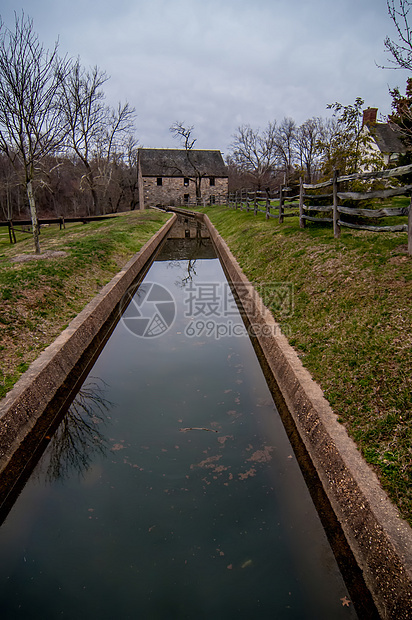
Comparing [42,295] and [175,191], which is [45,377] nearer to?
[42,295]

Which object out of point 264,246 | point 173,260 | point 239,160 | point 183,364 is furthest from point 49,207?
point 183,364

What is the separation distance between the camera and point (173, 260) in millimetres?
13742

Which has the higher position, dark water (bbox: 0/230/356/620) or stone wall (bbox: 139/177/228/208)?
stone wall (bbox: 139/177/228/208)

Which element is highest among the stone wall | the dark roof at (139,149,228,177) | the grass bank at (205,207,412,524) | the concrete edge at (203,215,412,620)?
the dark roof at (139,149,228,177)

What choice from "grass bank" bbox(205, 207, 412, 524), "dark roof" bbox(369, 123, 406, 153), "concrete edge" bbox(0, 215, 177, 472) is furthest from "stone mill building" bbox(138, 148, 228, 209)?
"concrete edge" bbox(0, 215, 177, 472)

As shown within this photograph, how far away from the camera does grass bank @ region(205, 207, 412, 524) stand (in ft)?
9.72

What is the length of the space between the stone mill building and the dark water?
147 feet

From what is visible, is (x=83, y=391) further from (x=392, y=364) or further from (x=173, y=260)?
(x=173, y=260)

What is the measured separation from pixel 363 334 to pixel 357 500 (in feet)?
6.89

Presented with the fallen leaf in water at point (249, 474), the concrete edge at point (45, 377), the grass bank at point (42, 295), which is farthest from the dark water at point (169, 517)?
the grass bank at point (42, 295)

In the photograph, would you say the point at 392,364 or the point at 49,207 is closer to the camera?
the point at 392,364

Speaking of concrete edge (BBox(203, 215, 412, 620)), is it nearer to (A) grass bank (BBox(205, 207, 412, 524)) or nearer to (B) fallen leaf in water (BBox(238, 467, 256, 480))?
(A) grass bank (BBox(205, 207, 412, 524))

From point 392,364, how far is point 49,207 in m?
67.9

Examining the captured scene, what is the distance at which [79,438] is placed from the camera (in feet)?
13.0
